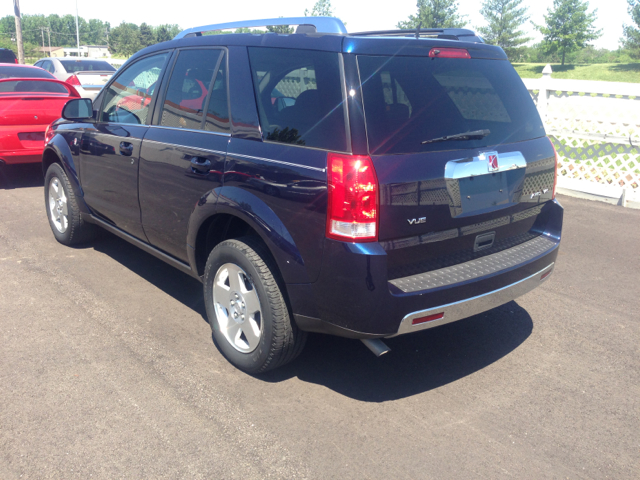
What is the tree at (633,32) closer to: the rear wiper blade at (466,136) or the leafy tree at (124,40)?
the rear wiper blade at (466,136)

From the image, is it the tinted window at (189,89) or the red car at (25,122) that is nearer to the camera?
the tinted window at (189,89)

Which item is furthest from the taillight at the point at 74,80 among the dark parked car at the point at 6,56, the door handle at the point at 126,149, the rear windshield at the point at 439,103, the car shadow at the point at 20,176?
the rear windshield at the point at 439,103

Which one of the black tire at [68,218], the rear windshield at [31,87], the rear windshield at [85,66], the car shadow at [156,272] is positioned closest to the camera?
the car shadow at [156,272]

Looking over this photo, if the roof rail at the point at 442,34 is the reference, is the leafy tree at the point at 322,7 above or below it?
above

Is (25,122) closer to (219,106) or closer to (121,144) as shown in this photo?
(121,144)

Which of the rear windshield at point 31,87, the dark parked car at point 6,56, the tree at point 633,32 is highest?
the tree at point 633,32

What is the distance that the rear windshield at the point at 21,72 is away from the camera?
11182mm

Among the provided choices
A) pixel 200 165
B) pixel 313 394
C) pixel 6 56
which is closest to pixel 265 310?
pixel 313 394

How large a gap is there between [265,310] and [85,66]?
59.5 ft

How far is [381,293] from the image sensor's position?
8.79ft

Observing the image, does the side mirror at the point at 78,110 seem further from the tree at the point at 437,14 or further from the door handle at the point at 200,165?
the tree at the point at 437,14

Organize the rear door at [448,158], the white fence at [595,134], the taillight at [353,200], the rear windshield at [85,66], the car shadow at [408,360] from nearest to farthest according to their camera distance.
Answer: the taillight at [353,200] → the rear door at [448,158] → the car shadow at [408,360] → the white fence at [595,134] → the rear windshield at [85,66]

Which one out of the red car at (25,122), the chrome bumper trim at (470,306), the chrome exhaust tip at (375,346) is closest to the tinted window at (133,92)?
the chrome exhaust tip at (375,346)

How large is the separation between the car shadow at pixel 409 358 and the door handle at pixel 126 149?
3.95 feet
